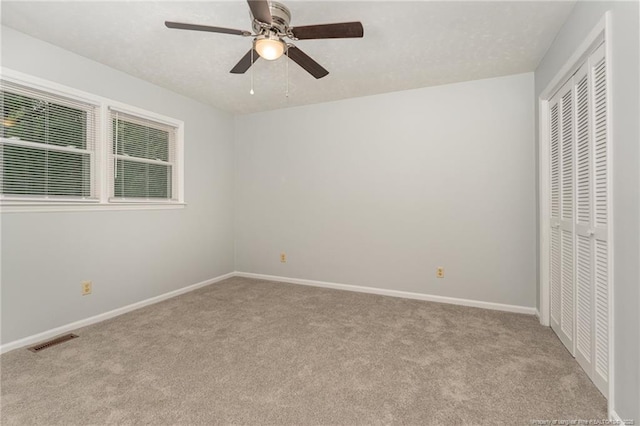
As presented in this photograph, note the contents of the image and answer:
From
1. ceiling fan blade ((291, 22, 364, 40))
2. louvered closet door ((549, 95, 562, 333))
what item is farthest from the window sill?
louvered closet door ((549, 95, 562, 333))

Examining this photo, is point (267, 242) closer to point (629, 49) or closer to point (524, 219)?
point (524, 219)

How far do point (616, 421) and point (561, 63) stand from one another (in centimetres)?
234

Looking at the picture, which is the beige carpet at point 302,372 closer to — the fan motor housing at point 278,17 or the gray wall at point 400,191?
the gray wall at point 400,191

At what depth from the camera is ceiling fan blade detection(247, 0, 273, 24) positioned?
5.00 feet

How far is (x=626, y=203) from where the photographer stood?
1.41 metres

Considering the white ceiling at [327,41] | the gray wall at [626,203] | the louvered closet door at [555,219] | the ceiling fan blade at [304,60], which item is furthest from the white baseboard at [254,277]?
the ceiling fan blade at [304,60]

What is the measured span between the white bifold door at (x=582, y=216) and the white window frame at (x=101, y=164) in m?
3.89

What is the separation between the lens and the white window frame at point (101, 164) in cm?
235

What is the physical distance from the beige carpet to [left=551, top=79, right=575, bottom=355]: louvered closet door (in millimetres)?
202

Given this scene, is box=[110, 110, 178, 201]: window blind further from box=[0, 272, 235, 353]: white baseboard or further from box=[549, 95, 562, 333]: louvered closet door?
box=[549, 95, 562, 333]: louvered closet door

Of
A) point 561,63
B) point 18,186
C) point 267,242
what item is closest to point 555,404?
point 561,63

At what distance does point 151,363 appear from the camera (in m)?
2.08

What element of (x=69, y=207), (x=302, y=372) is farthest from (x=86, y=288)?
(x=302, y=372)

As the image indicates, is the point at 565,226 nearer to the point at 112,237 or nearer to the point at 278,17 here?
the point at 278,17
